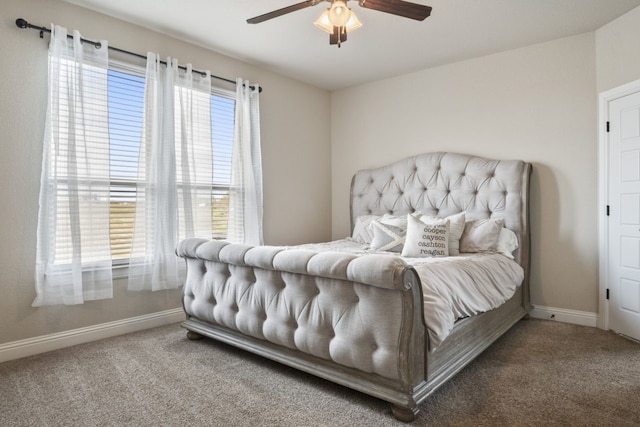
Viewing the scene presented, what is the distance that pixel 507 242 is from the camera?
3.05 metres

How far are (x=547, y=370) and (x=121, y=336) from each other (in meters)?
2.84

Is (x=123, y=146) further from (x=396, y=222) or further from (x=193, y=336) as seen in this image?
(x=396, y=222)

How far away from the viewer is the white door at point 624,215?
2.68m

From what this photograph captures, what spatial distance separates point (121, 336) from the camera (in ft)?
9.19

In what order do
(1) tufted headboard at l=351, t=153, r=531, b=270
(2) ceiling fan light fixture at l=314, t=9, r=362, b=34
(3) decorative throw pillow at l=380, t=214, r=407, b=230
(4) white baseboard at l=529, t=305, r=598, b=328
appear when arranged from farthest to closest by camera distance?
1. (3) decorative throw pillow at l=380, t=214, r=407, b=230
2. (1) tufted headboard at l=351, t=153, r=531, b=270
3. (4) white baseboard at l=529, t=305, r=598, b=328
4. (2) ceiling fan light fixture at l=314, t=9, r=362, b=34

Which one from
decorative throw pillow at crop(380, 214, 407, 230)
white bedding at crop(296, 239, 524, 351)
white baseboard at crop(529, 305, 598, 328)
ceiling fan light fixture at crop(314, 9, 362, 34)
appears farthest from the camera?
decorative throw pillow at crop(380, 214, 407, 230)

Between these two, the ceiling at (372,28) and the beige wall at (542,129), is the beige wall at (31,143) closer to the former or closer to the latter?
the ceiling at (372,28)

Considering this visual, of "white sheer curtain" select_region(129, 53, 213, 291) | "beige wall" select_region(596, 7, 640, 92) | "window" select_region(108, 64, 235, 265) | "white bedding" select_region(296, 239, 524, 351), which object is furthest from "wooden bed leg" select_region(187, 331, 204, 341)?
"beige wall" select_region(596, 7, 640, 92)

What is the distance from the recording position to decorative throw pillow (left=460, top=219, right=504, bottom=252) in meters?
2.98

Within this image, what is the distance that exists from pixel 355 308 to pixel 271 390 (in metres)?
0.64

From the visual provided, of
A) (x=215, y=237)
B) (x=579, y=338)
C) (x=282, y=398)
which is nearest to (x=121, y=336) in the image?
(x=215, y=237)

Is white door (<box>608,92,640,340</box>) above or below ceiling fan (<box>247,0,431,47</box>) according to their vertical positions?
below

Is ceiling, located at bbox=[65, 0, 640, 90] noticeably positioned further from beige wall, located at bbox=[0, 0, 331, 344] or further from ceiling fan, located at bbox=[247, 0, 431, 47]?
ceiling fan, located at bbox=[247, 0, 431, 47]

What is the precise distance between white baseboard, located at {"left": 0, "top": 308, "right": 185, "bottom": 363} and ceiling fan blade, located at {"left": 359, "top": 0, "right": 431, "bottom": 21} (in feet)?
8.89
